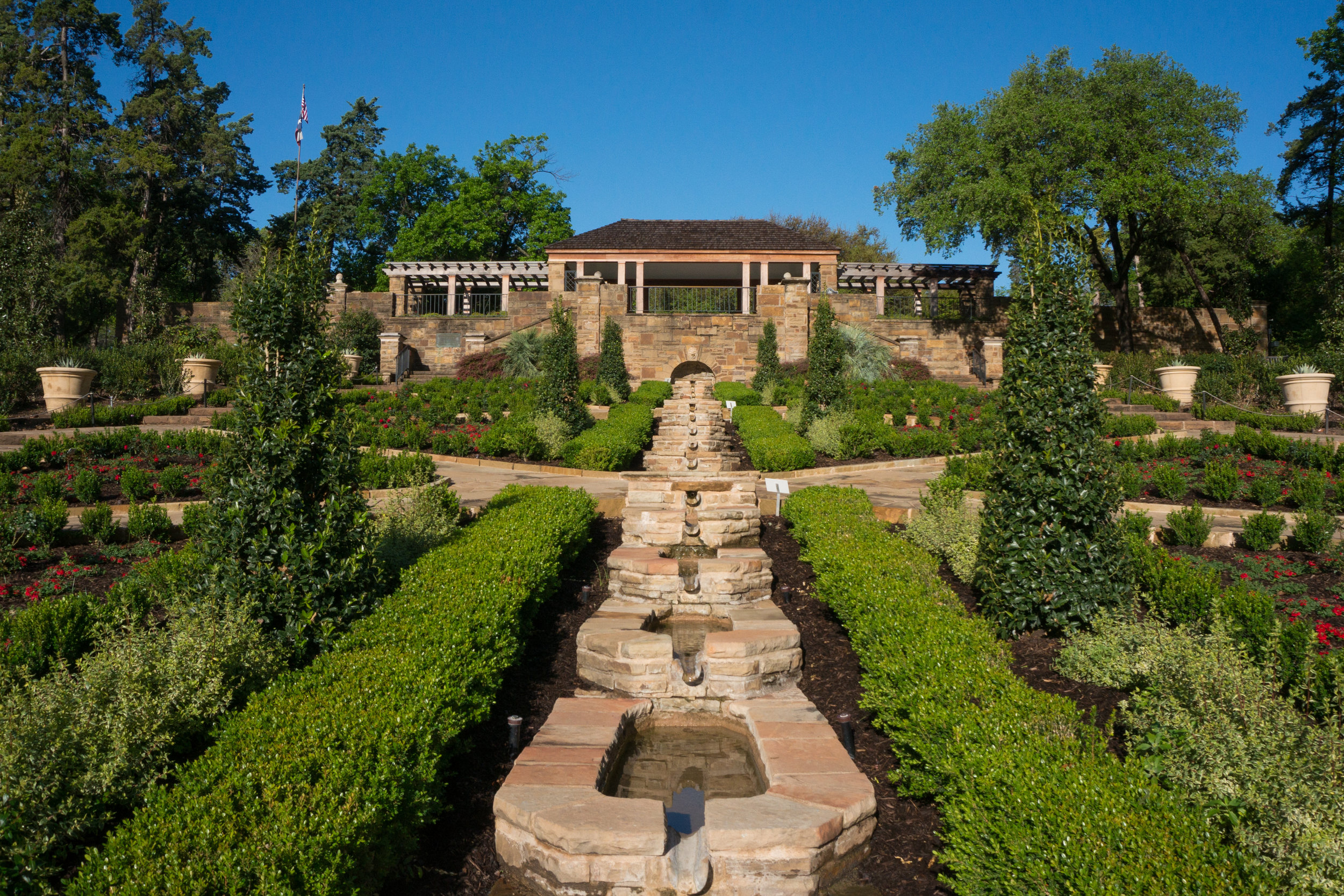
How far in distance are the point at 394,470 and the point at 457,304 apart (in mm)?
27148

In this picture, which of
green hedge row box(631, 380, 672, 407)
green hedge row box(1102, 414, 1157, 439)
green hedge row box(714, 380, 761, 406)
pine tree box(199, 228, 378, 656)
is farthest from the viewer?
green hedge row box(714, 380, 761, 406)

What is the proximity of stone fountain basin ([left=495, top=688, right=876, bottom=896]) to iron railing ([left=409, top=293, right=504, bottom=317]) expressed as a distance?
28.8m

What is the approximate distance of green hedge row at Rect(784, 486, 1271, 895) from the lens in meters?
2.45

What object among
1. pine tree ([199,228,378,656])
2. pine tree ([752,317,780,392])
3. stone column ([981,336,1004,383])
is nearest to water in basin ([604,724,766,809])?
pine tree ([199,228,378,656])

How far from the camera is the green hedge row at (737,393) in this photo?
21266 mm

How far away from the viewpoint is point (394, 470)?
9719mm

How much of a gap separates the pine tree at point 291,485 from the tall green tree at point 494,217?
34946 millimetres

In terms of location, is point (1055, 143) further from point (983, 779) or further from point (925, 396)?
point (983, 779)

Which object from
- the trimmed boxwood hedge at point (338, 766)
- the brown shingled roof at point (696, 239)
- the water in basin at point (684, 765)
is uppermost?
the brown shingled roof at point (696, 239)

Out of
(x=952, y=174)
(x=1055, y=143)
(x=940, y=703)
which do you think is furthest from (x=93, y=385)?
(x=1055, y=143)

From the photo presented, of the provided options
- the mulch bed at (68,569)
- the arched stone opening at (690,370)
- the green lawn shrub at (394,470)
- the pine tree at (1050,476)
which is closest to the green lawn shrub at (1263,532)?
the pine tree at (1050,476)

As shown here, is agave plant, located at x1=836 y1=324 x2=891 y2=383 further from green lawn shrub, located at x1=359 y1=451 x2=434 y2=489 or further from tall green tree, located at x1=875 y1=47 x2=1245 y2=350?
green lawn shrub, located at x1=359 y1=451 x2=434 y2=489

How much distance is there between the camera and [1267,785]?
2922 millimetres

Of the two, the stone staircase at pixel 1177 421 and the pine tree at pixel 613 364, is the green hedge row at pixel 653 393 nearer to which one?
the pine tree at pixel 613 364
